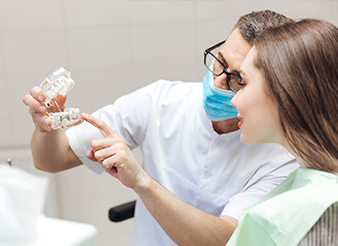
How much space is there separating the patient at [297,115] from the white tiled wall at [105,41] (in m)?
1.21

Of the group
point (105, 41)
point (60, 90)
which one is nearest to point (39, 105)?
point (60, 90)

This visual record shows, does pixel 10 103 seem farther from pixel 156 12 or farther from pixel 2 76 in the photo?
pixel 156 12

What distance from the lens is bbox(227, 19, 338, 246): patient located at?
0.62 meters

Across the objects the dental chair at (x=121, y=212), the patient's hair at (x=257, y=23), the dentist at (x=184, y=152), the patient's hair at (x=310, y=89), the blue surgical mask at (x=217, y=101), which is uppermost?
the patient's hair at (x=257, y=23)

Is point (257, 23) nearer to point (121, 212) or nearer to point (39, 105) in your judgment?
point (39, 105)

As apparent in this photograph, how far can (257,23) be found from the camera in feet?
3.25

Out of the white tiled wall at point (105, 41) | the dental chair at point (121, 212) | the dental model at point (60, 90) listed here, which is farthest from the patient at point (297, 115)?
the white tiled wall at point (105, 41)

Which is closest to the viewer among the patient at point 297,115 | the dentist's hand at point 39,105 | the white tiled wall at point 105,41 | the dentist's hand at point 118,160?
the patient at point 297,115

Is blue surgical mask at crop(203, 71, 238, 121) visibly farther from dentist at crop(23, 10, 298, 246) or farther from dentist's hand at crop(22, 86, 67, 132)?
dentist's hand at crop(22, 86, 67, 132)

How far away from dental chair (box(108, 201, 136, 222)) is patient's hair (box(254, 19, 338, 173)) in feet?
2.50

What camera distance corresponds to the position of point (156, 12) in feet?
6.23

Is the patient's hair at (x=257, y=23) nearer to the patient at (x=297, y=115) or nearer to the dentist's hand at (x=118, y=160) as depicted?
the patient at (x=297, y=115)

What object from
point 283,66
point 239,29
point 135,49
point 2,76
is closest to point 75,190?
point 2,76

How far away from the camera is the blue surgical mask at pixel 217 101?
40.4 inches
